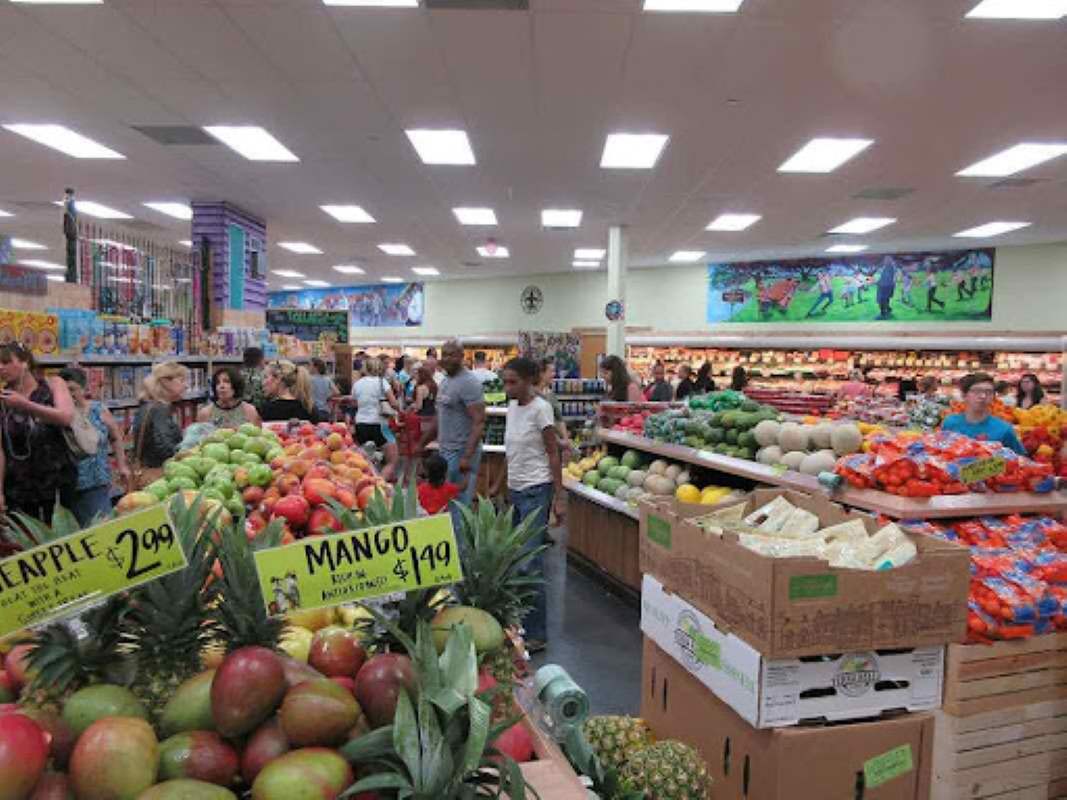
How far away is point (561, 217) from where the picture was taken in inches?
466

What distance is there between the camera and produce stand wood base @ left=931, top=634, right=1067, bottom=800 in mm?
2455

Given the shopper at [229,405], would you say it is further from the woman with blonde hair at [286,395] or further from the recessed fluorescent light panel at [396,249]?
the recessed fluorescent light panel at [396,249]

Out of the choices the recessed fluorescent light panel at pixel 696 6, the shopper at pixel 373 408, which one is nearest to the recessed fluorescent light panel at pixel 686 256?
the shopper at pixel 373 408

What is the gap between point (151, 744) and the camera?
3.30 ft

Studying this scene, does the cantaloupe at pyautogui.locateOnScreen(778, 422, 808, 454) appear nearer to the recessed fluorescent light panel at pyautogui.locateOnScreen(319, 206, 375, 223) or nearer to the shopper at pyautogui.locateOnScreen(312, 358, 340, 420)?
the shopper at pyautogui.locateOnScreen(312, 358, 340, 420)

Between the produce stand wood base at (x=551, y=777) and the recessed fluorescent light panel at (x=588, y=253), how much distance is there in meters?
14.0

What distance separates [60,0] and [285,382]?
3.05 meters

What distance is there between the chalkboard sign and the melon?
9.56 meters

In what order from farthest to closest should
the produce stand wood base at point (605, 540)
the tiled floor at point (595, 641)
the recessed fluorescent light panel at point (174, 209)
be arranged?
the recessed fluorescent light panel at point (174, 209) < the produce stand wood base at point (605, 540) < the tiled floor at point (595, 641)

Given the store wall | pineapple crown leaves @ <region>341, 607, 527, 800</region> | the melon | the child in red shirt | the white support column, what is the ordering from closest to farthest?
pineapple crown leaves @ <region>341, 607, 527, 800</region>, the child in red shirt, the melon, the white support column, the store wall

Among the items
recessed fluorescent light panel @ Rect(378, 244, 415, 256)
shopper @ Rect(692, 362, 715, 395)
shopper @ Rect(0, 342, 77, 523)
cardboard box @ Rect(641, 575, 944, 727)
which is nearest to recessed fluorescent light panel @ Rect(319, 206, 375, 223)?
recessed fluorescent light panel @ Rect(378, 244, 415, 256)

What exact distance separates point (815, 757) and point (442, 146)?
7.22m

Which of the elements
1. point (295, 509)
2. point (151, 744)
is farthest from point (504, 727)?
point (295, 509)

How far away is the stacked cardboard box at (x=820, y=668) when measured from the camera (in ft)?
7.09
